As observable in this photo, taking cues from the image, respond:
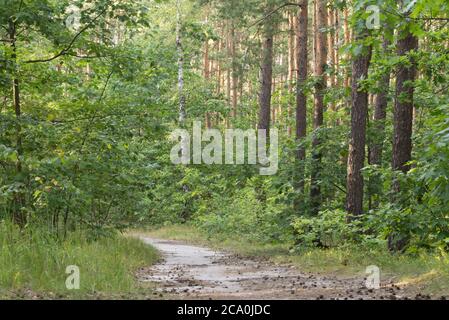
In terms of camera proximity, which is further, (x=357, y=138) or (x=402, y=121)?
(x=357, y=138)

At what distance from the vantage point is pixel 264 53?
1029 inches

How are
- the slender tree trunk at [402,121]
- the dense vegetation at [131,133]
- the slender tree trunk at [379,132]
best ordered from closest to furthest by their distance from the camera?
the dense vegetation at [131,133]
the slender tree trunk at [402,121]
the slender tree trunk at [379,132]

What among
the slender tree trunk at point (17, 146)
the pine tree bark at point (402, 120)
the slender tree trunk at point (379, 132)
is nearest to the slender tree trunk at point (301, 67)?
the slender tree trunk at point (379, 132)

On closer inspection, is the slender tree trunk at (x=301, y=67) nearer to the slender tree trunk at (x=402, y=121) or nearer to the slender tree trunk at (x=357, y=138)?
the slender tree trunk at (x=357, y=138)

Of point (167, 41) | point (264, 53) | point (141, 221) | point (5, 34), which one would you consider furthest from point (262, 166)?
point (167, 41)

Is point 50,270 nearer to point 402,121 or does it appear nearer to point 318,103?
point 402,121

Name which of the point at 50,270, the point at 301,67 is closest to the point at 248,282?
the point at 50,270

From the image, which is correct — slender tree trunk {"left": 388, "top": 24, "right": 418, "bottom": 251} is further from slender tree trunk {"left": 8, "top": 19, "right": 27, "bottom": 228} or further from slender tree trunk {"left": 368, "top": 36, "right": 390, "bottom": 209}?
slender tree trunk {"left": 8, "top": 19, "right": 27, "bottom": 228}

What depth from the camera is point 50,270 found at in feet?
28.7

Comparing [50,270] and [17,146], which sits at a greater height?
[17,146]

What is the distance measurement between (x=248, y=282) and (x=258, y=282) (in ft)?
0.59

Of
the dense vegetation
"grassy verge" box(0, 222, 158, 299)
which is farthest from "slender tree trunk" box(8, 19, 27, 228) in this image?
"grassy verge" box(0, 222, 158, 299)

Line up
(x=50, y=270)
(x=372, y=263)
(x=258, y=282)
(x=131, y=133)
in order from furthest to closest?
1. (x=131, y=133)
2. (x=372, y=263)
3. (x=258, y=282)
4. (x=50, y=270)

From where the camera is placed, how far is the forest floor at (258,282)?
8477mm
